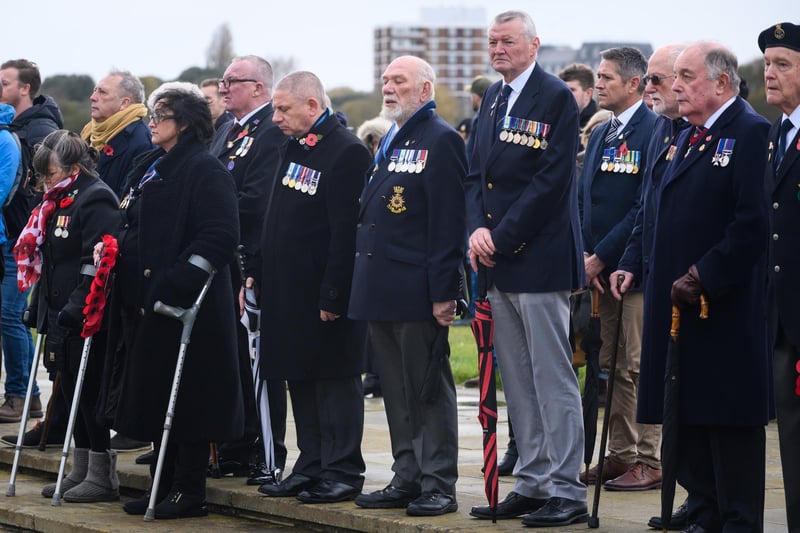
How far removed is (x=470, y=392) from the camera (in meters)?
12.2

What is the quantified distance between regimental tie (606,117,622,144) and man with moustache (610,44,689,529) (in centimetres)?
29

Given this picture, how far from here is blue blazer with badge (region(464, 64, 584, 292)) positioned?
6.21m

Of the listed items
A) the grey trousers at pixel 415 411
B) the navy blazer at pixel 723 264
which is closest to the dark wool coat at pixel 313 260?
the grey trousers at pixel 415 411

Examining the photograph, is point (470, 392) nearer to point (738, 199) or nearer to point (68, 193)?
point (68, 193)

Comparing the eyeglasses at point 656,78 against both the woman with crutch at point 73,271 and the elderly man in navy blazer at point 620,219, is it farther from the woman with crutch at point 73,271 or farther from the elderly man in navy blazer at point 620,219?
the woman with crutch at point 73,271

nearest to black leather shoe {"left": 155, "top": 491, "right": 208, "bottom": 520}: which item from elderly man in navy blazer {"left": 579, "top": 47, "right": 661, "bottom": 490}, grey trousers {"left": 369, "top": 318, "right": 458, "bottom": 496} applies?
grey trousers {"left": 369, "top": 318, "right": 458, "bottom": 496}

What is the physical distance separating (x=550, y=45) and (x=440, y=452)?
116083mm

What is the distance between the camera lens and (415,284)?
6676 millimetres

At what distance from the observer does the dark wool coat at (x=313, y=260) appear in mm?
7133

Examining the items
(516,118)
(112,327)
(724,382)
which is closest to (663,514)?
(724,382)

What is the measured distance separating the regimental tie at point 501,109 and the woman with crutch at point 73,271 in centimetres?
245

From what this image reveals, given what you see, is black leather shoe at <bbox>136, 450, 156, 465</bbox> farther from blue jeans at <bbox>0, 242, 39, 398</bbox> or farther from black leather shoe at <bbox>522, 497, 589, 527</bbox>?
black leather shoe at <bbox>522, 497, 589, 527</bbox>

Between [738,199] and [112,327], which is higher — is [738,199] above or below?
above

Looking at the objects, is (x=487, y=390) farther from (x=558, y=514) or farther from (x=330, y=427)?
(x=330, y=427)
